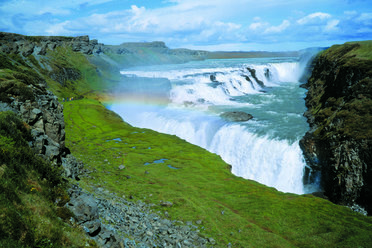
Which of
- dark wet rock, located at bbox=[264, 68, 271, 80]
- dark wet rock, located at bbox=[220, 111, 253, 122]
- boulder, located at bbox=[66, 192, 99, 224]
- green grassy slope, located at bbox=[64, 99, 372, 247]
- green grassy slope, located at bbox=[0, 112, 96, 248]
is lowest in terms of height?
green grassy slope, located at bbox=[64, 99, 372, 247]

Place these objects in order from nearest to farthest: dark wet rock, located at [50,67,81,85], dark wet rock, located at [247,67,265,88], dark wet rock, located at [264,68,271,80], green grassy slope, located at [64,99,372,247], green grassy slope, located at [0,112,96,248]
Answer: green grassy slope, located at [0,112,96,248], green grassy slope, located at [64,99,372,247], dark wet rock, located at [247,67,265,88], dark wet rock, located at [264,68,271,80], dark wet rock, located at [50,67,81,85]

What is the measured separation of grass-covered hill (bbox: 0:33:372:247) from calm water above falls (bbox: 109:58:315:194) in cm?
869

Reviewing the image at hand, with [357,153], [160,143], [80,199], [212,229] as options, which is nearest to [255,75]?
[160,143]

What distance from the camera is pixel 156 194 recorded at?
36906 millimetres

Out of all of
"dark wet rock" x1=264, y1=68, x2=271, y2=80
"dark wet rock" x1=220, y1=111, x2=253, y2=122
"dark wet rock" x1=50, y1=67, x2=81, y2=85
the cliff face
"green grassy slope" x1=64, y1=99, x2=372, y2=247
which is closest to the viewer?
"green grassy slope" x1=64, y1=99, x2=372, y2=247


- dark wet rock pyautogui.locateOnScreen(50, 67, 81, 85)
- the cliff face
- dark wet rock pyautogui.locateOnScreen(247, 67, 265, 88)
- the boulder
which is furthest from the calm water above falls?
the boulder

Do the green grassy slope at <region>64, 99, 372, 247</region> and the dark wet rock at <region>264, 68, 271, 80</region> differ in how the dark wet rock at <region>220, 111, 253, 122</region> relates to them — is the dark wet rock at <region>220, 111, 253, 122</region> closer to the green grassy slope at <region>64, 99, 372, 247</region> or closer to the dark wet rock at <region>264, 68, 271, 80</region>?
the green grassy slope at <region>64, 99, 372, 247</region>

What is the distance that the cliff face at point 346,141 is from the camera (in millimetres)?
43906

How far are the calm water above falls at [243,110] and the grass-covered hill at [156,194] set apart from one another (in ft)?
28.5

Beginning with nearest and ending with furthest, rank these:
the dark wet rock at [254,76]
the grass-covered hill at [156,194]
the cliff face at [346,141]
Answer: the grass-covered hill at [156,194]
the cliff face at [346,141]
the dark wet rock at [254,76]

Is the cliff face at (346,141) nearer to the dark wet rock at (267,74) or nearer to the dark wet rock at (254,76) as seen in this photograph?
the dark wet rock at (254,76)

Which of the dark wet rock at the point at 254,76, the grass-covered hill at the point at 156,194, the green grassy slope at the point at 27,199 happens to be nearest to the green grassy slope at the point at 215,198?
the grass-covered hill at the point at 156,194

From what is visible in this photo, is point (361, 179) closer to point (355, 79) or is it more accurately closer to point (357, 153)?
point (357, 153)

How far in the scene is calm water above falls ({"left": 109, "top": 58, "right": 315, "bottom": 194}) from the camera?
56781mm
